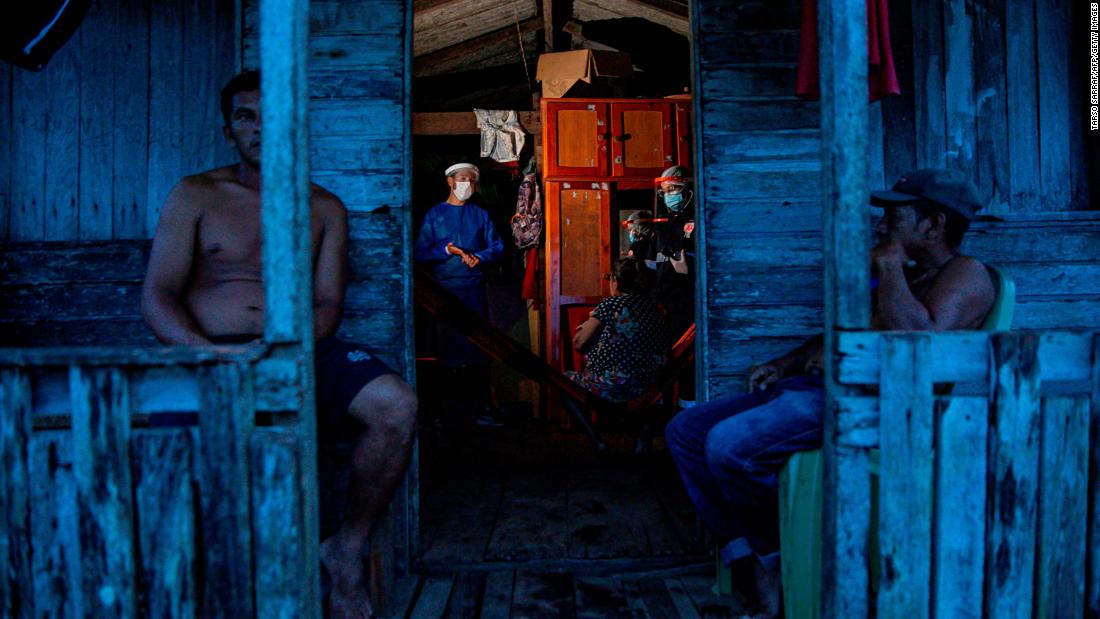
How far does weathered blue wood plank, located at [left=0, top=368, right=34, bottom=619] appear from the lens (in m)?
1.90

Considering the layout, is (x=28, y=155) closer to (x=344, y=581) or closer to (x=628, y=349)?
(x=344, y=581)

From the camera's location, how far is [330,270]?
288 cm

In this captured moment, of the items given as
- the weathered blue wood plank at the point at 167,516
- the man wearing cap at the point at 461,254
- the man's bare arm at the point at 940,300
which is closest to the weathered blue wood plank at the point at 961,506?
the man's bare arm at the point at 940,300

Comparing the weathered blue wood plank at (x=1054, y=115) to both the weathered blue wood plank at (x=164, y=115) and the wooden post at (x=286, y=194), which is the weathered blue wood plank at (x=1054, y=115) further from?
the weathered blue wood plank at (x=164, y=115)

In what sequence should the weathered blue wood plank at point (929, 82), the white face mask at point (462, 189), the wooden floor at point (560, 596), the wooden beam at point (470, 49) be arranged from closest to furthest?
1. the wooden floor at point (560, 596)
2. the weathered blue wood plank at point (929, 82)
3. the white face mask at point (462, 189)
4. the wooden beam at point (470, 49)

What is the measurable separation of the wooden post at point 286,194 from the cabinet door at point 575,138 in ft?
17.5

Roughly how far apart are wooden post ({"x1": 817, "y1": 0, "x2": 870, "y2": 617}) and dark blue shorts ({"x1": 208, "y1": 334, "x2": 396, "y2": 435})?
1.48m

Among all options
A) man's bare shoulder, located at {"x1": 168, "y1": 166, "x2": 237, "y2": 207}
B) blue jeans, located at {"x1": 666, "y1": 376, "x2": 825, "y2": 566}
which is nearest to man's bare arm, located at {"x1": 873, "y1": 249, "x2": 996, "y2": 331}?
blue jeans, located at {"x1": 666, "y1": 376, "x2": 825, "y2": 566}

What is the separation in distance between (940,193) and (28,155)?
3660 millimetres

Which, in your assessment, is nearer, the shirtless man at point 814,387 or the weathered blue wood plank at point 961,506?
the weathered blue wood plank at point 961,506


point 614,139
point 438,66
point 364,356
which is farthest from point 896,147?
point 438,66

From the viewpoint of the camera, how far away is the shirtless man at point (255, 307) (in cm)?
266

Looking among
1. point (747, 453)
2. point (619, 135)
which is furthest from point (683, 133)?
point (747, 453)

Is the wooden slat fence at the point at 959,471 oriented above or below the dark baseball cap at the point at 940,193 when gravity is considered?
below
